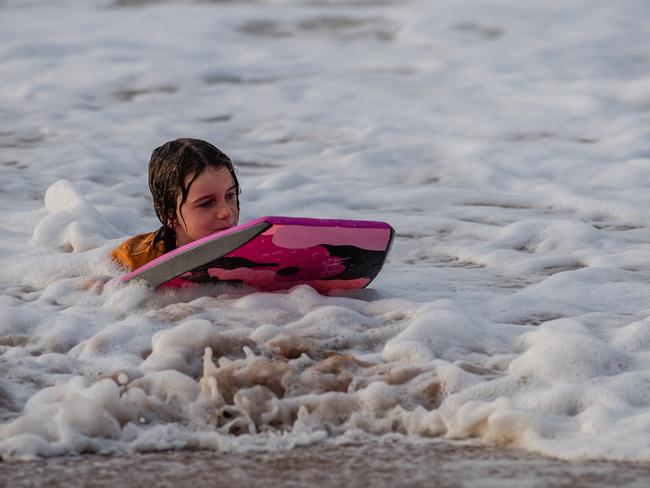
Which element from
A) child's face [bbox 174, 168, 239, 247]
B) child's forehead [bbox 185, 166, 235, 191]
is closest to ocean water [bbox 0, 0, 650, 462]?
child's face [bbox 174, 168, 239, 247]

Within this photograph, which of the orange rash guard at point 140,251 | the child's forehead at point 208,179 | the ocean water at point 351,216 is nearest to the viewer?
the ocean water at point 351,216

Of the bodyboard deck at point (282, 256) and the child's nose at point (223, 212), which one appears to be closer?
the bodyboard deck at point (282, 256)

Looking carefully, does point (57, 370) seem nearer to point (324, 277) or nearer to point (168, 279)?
point (168, 279)

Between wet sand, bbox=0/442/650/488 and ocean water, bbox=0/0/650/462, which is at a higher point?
ocean water, bbox=0/0/650/462

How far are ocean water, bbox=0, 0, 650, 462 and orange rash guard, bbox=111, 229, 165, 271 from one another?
0.14m

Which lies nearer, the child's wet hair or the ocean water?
the ocean water

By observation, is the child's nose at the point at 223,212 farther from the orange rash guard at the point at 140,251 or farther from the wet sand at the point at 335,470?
the wet sand at the point at 335,470

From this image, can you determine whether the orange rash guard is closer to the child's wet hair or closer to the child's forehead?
the child's wet hair

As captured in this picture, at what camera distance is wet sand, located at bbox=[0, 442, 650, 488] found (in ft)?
8.09

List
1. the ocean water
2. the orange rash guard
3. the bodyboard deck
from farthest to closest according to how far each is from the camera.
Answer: the orange rash guard
the bodyboard deck
the ocean water

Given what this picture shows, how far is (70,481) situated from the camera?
248 centimetres

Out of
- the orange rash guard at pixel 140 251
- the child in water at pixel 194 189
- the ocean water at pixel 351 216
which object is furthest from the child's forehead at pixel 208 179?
the ocean water at pixel 351 216

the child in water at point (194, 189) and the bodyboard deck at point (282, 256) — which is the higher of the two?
the child in water at point (194, 189)

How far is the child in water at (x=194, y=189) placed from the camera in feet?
13.1
